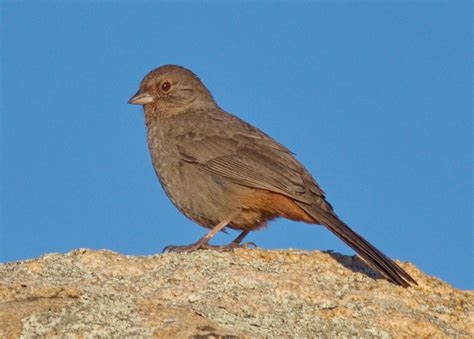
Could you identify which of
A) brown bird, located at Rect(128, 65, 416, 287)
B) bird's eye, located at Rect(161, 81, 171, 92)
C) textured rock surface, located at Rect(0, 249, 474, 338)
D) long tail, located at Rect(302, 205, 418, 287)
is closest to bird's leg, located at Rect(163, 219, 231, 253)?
brown bird, located at Rect(128, 65, 416, 287)

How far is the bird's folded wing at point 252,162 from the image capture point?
6762 mm

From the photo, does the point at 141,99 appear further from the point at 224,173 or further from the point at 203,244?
the point at 203,244

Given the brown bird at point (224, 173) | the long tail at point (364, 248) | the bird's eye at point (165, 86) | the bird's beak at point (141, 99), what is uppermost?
the bird's eye at point (165, 86)

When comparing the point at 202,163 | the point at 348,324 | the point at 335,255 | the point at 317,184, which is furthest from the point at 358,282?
the point at 202,163

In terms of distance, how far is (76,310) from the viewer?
12.5 ft

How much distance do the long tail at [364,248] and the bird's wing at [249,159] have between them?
0.74ft

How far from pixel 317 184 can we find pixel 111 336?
3661 millimetres

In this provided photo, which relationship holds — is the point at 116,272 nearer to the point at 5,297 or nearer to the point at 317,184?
the point at 5,297

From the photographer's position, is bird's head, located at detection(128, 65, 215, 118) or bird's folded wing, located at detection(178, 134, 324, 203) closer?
bird's folded wing, located at detection(178, 134, 324, 203)

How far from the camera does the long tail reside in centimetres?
521

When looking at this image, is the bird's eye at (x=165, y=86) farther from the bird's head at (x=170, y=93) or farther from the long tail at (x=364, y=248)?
the long tail at (x=364, y=248)

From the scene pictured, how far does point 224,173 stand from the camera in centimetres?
716

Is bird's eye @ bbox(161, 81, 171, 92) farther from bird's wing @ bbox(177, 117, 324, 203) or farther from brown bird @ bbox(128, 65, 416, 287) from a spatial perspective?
bird's wing @ bbox(177, 117, 324, 203)

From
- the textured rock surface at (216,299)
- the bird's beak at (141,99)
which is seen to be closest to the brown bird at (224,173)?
the bird's beak at (141,99)
